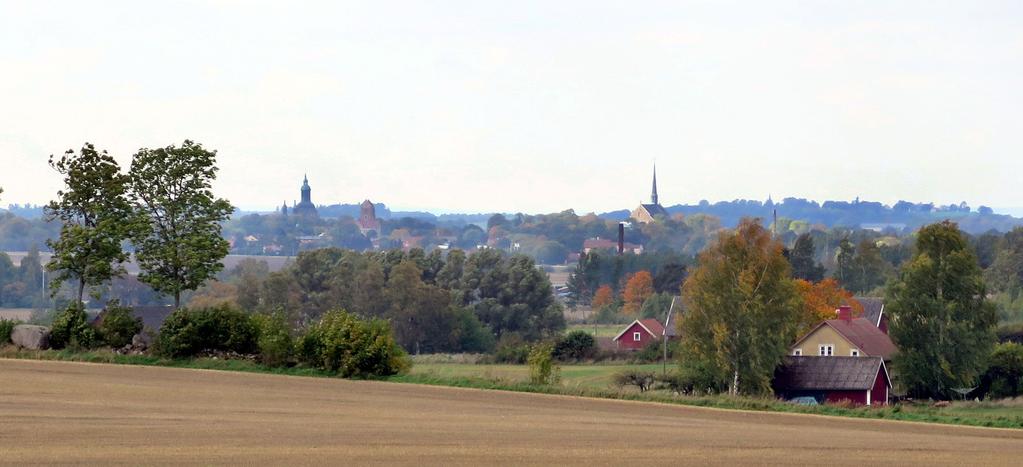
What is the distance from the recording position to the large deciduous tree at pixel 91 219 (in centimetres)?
4488

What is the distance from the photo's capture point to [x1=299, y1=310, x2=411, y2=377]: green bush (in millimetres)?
39656

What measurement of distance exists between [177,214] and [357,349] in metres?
9.70

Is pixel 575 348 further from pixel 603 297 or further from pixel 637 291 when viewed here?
pixel 603 297

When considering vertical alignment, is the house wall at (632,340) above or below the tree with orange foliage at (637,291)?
below

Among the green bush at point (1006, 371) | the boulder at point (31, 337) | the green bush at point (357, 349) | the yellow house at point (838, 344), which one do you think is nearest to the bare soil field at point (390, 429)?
the green bush at point (357, 349)

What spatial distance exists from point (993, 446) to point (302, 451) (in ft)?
44.2

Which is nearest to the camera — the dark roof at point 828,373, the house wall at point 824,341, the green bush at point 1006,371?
the dark roof at point 828,373

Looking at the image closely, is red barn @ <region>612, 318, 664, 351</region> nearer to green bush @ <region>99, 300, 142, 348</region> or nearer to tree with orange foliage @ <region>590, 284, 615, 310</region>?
tree with orange foliage @ <region>590, 284, 615, 310</region>

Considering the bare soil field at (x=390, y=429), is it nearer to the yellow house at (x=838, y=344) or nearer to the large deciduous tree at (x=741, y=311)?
the large deciduous tree at (x=741, y=311)

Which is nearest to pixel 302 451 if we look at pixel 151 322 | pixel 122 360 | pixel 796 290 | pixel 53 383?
pixel 53 383

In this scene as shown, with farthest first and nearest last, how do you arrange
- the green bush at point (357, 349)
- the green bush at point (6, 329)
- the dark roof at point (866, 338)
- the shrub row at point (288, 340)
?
the dark roof at point (866, 338)
the green bush at point (6, 329)
the shrub row at point (288, 340)
the green bush at point (357, 349)

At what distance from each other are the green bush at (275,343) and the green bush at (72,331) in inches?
219

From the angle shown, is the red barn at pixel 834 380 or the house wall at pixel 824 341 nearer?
the red barn at pixel 834 380

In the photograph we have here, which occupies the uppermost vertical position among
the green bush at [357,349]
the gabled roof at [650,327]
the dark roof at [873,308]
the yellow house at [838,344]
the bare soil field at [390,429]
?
the green bush at [357,349]
